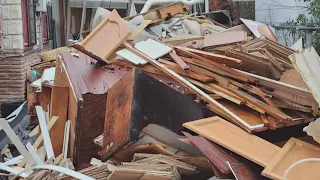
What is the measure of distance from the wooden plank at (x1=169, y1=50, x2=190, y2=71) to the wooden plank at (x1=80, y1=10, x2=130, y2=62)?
2.23ft

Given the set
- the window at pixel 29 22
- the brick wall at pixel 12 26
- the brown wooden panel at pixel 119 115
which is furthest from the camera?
the window at pixel 29 22

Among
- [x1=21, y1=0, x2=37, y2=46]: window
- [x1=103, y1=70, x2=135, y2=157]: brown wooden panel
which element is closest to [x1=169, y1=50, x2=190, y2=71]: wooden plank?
[x1=103, y1=70, x2=135, y2=157]: brown wooden panel

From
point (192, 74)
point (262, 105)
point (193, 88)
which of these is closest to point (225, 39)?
point (192, 74)

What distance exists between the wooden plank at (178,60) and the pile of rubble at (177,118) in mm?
19

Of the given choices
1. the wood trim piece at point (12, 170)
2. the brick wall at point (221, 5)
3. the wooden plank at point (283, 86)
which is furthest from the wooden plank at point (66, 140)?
the brick wall at point (221, 5)

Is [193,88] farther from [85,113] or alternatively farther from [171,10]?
[171,10]

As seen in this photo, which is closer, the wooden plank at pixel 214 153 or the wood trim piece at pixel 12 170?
the wooden plank at pixel 214 153

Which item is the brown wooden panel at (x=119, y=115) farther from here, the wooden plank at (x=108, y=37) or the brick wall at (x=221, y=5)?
the brick wall at (x=221, y=5)

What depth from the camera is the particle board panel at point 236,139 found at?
2861 mm

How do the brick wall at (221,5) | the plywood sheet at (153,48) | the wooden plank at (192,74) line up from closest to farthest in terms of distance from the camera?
1. the wooden plank at (192,74)
2. the plywood sheet at (153,48)
3. the brick wall at (221,5)

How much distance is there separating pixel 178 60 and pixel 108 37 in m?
1.15

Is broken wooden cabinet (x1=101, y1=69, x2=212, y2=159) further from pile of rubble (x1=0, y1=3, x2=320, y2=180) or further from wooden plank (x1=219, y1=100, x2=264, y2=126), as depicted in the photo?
wooden plank (x1=219, y1=100, x2=264, y2=126)

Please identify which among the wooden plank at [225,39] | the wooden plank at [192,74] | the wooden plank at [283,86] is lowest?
the wooden plank at [283,86]

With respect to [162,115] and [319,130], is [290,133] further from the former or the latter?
[162,115]
